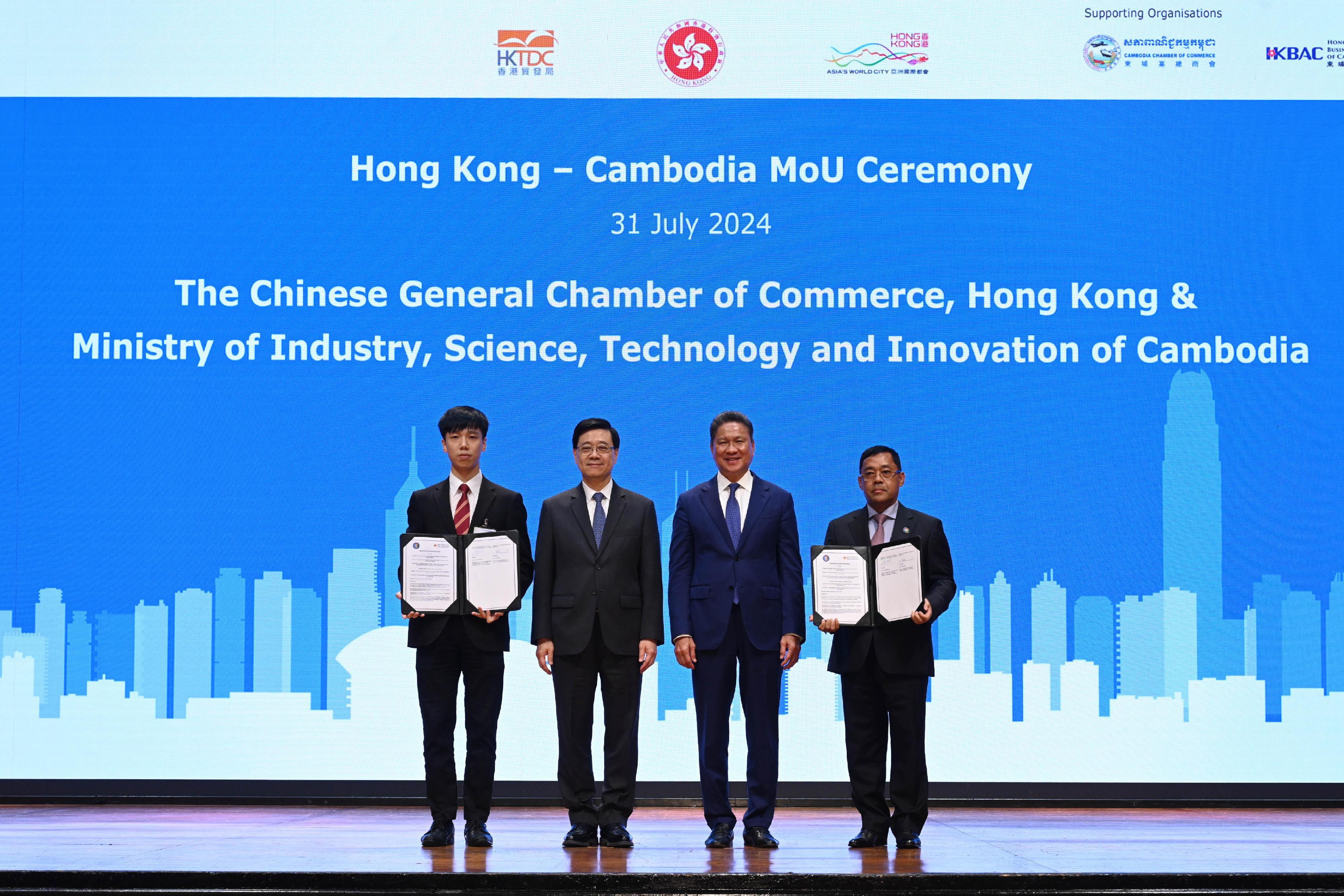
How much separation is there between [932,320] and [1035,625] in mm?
1401

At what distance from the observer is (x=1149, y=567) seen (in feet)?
17.8

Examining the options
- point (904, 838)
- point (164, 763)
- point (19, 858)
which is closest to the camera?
point (19, 858)

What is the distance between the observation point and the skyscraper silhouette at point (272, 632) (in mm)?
5406

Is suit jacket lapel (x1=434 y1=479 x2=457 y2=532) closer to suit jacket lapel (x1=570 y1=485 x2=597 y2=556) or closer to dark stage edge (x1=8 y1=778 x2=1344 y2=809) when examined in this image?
suit jacket lapel (x1=570 y1=485 x2=597 y2=556)

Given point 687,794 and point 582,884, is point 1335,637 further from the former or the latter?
point 582,884

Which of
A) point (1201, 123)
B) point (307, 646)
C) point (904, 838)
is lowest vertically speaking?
point (904, 838)

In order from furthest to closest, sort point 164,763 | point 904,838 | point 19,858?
1. point 164,763
2. point 904,838
3. point 19,858

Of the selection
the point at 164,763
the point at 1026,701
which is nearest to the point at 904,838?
the point at 1026,701

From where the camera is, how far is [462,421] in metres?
4.14

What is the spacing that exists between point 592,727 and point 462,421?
3.57ft

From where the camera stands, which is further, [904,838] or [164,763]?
[164,763]

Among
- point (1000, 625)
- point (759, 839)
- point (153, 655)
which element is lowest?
point (759, 839)

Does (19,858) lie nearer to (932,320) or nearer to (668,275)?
(668,275)

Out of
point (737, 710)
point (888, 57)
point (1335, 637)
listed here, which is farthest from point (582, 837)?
point (888, 57)
